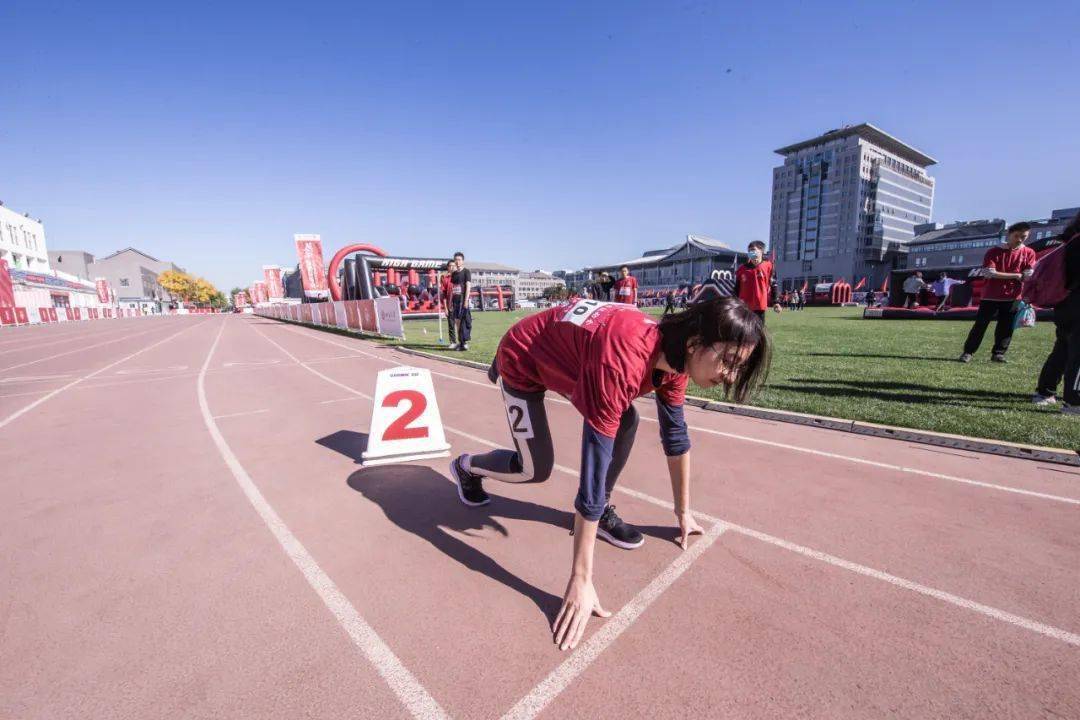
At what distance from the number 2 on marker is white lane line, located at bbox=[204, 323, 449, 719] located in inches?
46.2

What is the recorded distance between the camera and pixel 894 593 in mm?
2158

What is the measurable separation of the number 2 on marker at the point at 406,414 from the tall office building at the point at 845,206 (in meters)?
98.2

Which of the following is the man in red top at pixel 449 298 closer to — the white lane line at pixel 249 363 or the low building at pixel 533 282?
the white lane line at pixel 249 363

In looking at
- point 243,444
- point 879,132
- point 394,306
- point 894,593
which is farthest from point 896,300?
point 879,132

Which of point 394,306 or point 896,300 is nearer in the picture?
point 394,306

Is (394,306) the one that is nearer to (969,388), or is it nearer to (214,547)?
(214,547)

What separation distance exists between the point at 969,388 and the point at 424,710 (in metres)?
7.64

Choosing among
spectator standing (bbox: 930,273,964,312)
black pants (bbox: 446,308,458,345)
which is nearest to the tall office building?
spectator standing (bbox: 930,273,964,312)

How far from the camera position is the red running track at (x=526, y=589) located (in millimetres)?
1646

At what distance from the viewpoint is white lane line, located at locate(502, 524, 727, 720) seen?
1589 mm

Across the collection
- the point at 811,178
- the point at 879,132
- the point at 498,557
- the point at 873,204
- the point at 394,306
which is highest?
the point at 879,132

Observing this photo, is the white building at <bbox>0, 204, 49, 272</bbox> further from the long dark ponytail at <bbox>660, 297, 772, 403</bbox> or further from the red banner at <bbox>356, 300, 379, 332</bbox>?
the long dark ponytail at <bbox>660, 297, 772, 403</bbox>

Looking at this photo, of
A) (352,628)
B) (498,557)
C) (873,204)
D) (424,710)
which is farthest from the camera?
(873,204)

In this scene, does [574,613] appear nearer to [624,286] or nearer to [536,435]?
[536,435]
